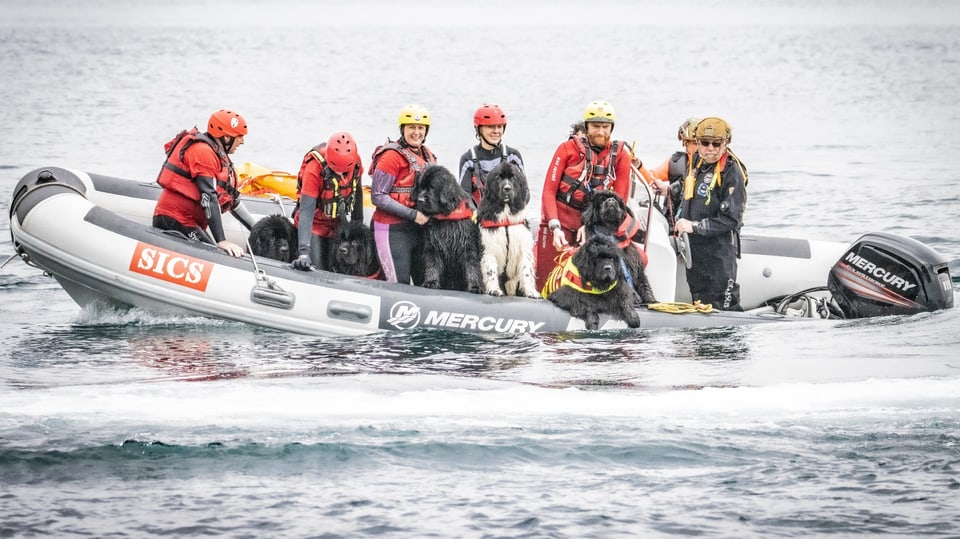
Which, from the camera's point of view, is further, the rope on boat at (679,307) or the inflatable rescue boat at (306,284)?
the rope on boat at (679,307)

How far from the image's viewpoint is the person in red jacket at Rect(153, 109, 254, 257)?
772 cm

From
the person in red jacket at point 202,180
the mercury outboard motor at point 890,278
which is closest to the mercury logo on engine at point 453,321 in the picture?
the person in red jacket at point 202,180

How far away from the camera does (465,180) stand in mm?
8109

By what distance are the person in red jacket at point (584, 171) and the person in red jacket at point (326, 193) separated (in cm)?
122

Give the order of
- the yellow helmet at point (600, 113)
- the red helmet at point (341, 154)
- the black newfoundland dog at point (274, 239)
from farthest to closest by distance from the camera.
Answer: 1. the black newfoundland dog at point (274, 239)
2. the yellow helmet at point (600, 113)
3. the red helmet at point (341, 154)

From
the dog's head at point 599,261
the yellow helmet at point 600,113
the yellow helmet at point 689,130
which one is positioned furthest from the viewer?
the yellow helmet at point 689,130

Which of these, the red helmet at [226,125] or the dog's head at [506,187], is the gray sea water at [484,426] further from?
the red helmet at [226,125]

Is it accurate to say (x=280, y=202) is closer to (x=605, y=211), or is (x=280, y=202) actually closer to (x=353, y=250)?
(x=353, y=250)

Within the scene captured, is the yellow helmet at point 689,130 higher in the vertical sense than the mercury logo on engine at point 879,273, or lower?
higher

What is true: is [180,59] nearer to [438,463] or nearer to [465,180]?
[465,180]

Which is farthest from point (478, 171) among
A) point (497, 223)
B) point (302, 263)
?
point (302, 263)

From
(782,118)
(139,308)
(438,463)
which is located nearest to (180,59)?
(782,118)

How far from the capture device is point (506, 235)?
7918 mm

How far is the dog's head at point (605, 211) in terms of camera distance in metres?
7.79
